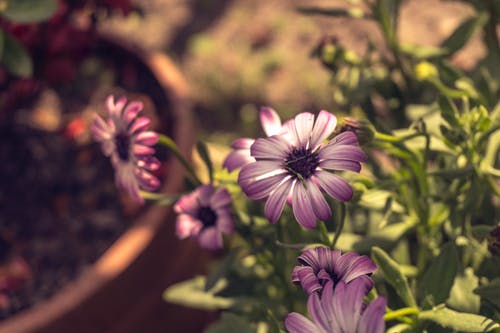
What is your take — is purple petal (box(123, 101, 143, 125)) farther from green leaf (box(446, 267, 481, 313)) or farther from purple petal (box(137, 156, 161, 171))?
green leaf (box(446, 267, 481, 313))

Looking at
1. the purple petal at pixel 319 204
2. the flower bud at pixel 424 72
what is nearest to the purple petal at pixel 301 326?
the purple petal at pixel 319 204

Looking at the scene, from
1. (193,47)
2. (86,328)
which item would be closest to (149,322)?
(86,328)

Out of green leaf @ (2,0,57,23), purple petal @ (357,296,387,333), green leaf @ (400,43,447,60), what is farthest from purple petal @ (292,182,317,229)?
green leaf @ (2,0,57,23)

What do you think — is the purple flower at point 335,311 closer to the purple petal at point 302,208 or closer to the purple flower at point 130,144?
the purple petal at point 302,208

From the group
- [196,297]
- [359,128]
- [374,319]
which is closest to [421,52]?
[359,128]

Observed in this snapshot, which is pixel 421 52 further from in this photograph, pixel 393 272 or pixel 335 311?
pixel 335 311

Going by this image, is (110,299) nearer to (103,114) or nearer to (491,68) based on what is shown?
(103,114)
